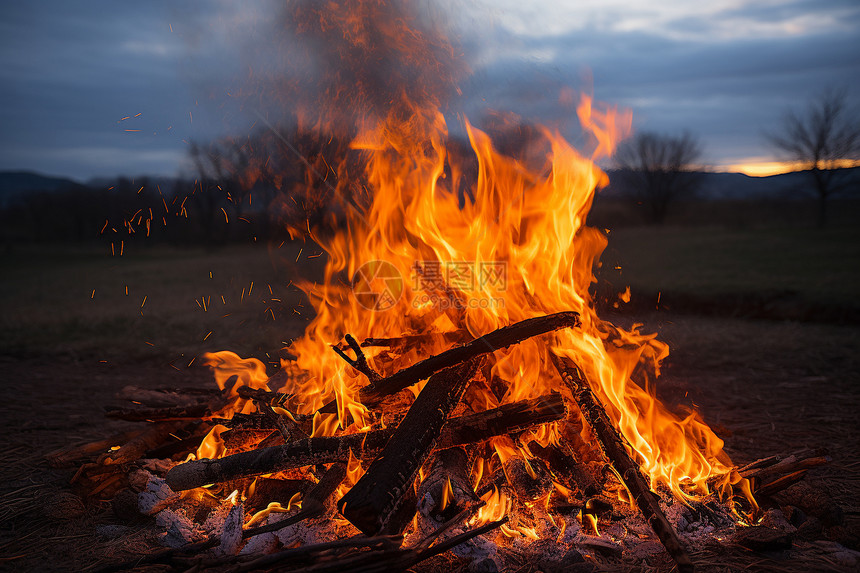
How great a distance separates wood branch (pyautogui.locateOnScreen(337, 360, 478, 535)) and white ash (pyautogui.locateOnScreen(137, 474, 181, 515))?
1.28m

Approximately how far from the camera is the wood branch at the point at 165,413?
375 centimetres

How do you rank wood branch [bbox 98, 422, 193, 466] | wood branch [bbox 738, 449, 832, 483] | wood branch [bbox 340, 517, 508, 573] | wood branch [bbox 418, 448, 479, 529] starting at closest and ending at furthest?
wood branch [bbox 340, 517, 508, 573] < wood branch [bbox 418, 448, 479, 529] < wood branch [bbox 738, 449, 832, 483] < wood branch [bbox 98, 422, 193, 466]

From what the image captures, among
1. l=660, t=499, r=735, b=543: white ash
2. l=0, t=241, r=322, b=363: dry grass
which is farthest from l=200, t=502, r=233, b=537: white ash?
l=0, t=241, r=322, b=363: dry grass

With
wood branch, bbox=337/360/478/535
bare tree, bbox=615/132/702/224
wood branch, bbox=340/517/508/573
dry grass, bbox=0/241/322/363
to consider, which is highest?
bare tree, bbox=615/132/702/224

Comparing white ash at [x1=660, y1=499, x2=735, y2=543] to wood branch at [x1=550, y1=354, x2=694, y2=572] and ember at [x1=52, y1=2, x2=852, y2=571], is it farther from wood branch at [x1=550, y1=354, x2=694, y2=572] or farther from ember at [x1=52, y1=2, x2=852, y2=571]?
wood branch at [x1=550, y1=354, x2=694, y2=572]

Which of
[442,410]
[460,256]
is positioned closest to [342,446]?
[442,410]

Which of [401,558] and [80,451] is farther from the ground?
[401,558]

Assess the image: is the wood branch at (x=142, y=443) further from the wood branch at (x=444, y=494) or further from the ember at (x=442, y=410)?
the wood branch at (x=444, y=494)

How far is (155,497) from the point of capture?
10.3 feet

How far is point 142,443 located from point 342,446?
61.8 inches

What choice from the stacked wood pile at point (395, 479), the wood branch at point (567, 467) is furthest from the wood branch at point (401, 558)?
the wood branch at point (567, 467)

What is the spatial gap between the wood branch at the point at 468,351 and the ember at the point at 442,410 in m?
0.01

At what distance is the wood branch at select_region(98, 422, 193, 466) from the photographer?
3.48m

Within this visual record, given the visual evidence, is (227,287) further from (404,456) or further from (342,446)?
(404,456)
